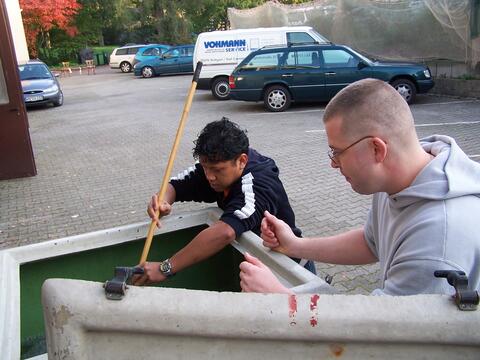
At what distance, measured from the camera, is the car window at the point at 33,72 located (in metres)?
14.8

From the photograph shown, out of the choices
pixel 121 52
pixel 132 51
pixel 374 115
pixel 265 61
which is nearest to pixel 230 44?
pixel 265 61

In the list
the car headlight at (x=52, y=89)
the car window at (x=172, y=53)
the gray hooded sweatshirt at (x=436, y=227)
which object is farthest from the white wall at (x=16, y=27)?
the gray hooded sweatshirt at (x=436, y=227)

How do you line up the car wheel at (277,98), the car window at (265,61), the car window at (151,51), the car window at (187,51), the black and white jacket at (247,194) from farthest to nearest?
the car window at (151,51) < the car window at (187,51) < the car wheel at (277,98) < the car window at (265,61) < the black and white jacket at (247,194)

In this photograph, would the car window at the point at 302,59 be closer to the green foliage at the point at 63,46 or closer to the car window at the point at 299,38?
the car window at the point at 299,38

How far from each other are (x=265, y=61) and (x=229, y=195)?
969cm

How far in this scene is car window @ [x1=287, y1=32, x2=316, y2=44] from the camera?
12.9m

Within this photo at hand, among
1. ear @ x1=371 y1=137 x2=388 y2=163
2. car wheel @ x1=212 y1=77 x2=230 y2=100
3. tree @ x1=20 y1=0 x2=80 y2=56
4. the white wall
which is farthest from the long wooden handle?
tree @ x1=20 y1=0 x2=80 y2=56

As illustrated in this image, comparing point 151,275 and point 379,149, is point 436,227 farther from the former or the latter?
point 151,275

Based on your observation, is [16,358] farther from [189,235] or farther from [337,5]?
[337,5]

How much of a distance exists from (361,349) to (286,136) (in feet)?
27.0

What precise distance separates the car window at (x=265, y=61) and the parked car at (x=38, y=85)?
273 inches

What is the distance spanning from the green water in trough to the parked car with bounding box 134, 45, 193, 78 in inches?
863

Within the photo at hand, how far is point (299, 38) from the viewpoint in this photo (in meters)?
13.0

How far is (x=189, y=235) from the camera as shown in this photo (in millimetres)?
2508
